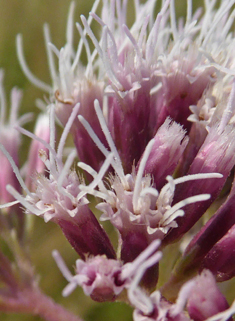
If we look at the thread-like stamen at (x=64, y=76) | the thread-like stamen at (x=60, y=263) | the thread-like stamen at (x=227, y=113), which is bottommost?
the thread-like stamen at (x=60, y=263)

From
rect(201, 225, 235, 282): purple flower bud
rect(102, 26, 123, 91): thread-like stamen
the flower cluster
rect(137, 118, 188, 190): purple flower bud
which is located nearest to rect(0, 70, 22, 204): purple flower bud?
the flower cluster

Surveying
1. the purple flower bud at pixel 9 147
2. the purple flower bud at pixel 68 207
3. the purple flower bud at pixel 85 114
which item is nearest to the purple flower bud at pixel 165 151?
the purple flower bud at pixel 68 207

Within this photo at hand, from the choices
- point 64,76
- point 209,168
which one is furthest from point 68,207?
point 64,76

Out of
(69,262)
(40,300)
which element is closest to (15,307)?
(40,300)

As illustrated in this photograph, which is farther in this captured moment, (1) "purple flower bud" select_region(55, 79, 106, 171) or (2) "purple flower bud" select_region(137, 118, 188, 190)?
(1) "purple flower bud" select_region(55, 79, 106, 171)

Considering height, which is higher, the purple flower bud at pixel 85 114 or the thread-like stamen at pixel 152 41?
the thread-like stamen at pixel 152 41

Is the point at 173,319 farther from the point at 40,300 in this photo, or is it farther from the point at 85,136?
the point at 40,300

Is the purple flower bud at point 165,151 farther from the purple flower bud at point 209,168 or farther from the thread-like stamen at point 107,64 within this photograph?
the thread-like stamen at point 107,64

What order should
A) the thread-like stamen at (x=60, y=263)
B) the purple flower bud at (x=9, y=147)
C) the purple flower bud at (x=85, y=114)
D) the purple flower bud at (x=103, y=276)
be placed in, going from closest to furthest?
the thread-like stamen at (x=60, y=263), the purple flower bud at (x=103, y=276), the purple flower bud at (x=85, y=114), the purple flower bud at (x=9, y=147)

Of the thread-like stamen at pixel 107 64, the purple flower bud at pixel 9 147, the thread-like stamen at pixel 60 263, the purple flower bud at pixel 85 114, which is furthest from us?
the purple flower bud at pixel 9 147

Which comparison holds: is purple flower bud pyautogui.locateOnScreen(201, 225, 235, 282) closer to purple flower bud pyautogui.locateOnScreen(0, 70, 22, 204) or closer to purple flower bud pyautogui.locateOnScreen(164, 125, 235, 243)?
purple flower bud pyautogui.locateOnScreen(164, 125, 235, 243)
